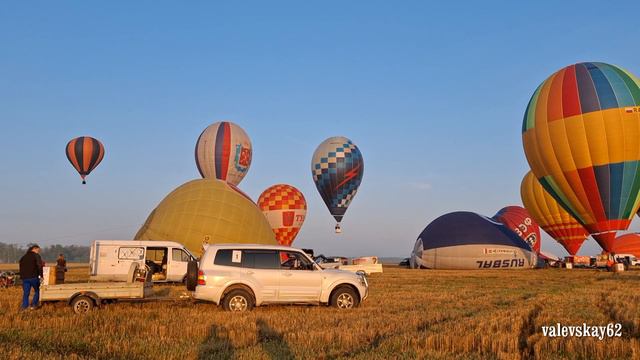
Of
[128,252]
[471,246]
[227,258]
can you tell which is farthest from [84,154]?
[227,258]

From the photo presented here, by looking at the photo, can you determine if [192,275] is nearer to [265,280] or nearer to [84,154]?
[265,280]

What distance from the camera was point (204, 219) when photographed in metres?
31.5

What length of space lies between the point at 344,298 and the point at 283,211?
44.1m

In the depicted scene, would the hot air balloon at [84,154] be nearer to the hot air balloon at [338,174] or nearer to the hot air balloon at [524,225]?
the hot air balloon at [338,174]

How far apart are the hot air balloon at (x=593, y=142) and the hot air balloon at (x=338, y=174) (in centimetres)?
2815

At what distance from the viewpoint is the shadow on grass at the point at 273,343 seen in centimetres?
835

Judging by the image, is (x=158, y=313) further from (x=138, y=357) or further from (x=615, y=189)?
(x=615, y=189)

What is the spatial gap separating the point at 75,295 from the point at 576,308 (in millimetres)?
13942

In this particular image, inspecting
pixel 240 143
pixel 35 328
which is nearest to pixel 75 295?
pixel 35 328

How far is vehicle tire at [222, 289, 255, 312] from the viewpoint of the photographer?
14.9 meters

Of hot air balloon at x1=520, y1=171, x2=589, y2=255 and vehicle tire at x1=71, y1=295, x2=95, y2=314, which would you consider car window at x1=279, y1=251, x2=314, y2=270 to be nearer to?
vehicle tire at x1=71, y1=295, x2=95, y2=314

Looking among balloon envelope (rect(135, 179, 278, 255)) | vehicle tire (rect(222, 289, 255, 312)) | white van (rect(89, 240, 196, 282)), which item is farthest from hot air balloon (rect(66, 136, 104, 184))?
vehicle tire (rect(222, 289, 255, 312))

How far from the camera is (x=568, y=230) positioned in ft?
198

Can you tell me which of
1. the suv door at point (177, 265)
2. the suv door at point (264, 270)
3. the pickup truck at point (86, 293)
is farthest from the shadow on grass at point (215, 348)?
the suv door at point (177, 265)
